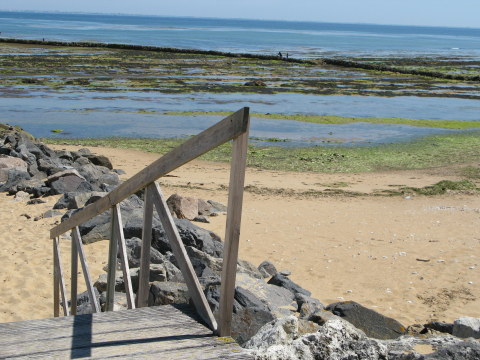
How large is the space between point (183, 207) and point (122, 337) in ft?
25.6

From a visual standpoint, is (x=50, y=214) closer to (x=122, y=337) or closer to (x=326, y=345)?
(x=122, y=337)

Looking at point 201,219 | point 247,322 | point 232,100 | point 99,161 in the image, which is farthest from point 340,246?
point 232,100

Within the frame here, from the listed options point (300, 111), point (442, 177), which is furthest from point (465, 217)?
point (300, 111)

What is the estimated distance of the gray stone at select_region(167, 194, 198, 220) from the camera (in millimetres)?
11023

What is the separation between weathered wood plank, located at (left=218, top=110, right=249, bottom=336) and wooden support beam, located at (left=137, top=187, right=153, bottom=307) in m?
0.81

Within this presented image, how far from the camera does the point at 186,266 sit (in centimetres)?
354

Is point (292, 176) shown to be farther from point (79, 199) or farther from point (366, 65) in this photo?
point (366, 65)

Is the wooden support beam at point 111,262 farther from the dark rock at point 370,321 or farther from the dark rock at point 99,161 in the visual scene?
the dark rock at point 99,161

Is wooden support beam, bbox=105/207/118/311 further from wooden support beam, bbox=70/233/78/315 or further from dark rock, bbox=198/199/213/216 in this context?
dark rock, bbox=198/199/213/216

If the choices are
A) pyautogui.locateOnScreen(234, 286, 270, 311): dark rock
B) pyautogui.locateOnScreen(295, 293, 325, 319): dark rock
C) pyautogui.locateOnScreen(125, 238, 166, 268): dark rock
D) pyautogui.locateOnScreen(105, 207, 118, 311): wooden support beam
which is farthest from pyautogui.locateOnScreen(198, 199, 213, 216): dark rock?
pyautogui.locateOnScreen(105, 207, 118, 311): wooden support beam

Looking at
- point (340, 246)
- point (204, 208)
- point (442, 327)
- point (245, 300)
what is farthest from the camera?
point (204, 208)

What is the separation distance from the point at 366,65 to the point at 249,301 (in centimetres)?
5652

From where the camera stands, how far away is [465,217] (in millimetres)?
12875

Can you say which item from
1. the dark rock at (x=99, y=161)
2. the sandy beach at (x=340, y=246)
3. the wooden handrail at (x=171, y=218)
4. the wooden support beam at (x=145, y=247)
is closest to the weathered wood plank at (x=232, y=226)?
the wooden handrail at (x=171, y=218)
